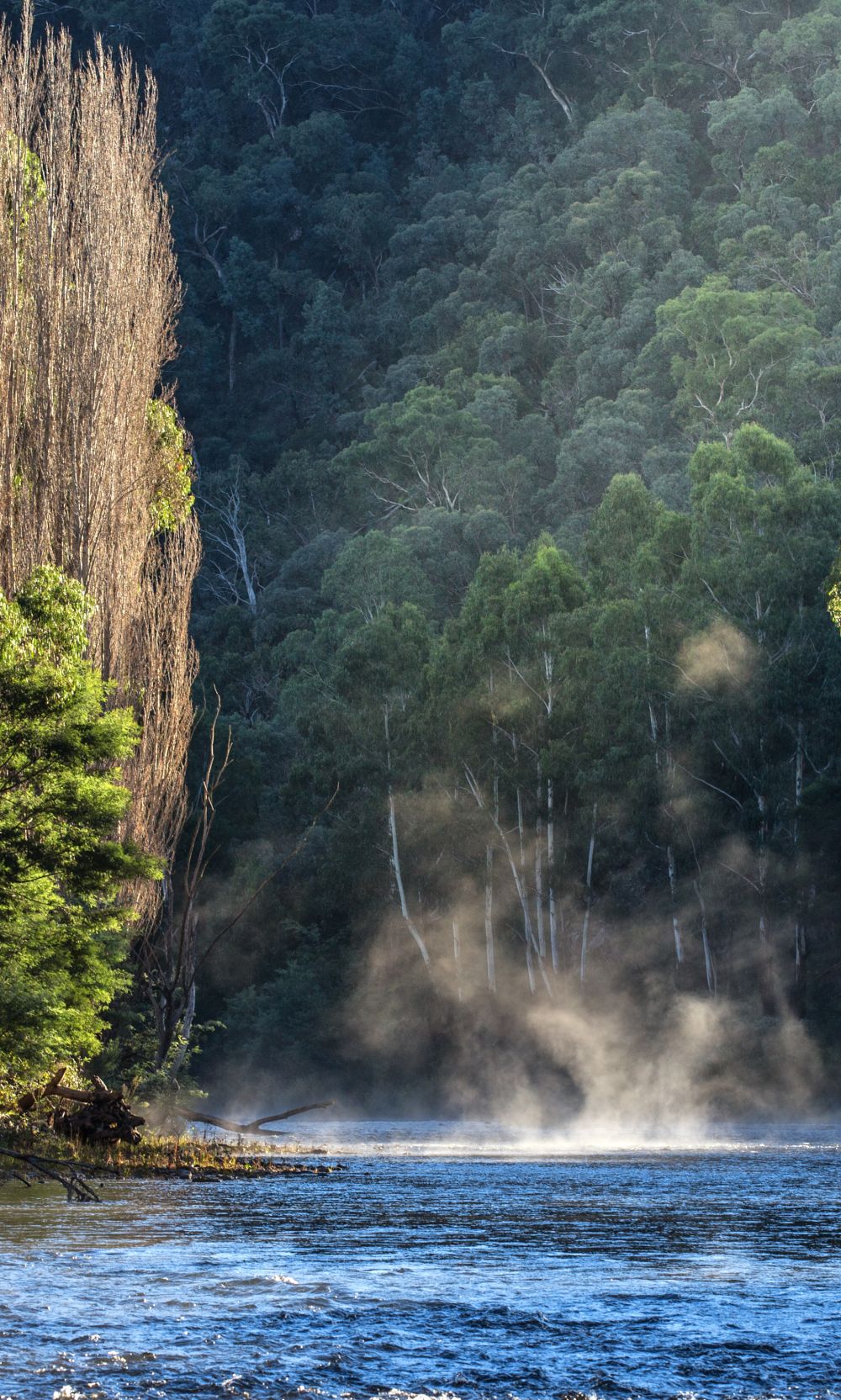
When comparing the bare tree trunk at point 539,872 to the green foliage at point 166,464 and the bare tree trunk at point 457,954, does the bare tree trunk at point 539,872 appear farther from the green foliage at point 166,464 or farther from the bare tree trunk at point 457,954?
the green foliage at point 166,464

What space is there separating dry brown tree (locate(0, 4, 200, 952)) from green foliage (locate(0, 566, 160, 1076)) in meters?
4.73

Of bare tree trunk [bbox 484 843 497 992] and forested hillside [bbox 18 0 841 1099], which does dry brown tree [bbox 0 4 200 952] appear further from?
bare tree trunk [bbox 484 843 497 992]

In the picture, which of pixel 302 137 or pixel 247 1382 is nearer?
pixel 247 1382

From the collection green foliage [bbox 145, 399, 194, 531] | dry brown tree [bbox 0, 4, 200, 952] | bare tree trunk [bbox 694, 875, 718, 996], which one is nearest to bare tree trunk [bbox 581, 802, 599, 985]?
bare tree trunk [bbox 694, 875, 718, 996]

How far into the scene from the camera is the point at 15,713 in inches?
642

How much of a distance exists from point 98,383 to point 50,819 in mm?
10088

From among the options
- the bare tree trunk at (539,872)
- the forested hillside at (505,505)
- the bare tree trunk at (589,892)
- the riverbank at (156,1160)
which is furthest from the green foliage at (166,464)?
the bare tree trunk at (539,872)

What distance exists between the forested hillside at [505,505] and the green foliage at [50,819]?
34.8 meters

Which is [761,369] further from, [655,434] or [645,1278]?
[645,1278]

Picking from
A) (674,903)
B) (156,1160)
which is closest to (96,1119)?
(156,1160)

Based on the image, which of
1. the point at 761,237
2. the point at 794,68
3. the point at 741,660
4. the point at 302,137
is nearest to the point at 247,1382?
the point at 741,660

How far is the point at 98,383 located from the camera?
82.3 ft

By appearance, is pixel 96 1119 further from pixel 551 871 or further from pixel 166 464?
pixel 551 871

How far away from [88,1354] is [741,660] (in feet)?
150
